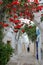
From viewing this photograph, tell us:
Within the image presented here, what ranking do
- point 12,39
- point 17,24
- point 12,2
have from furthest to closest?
point 12,39 → point 17,24 → point 12,2

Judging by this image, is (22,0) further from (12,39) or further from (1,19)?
(12,39)

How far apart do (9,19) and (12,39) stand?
56.4ft

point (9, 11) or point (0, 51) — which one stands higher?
point (9, 11)

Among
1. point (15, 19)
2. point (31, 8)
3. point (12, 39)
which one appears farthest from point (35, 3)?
point (12, 39)

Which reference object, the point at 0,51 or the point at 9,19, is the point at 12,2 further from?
the point at 0,51

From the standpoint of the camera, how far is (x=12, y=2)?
27.5 ft

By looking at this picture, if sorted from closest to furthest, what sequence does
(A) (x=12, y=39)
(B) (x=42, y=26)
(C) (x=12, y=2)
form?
1. (C) (x=12, y=2)
2. (B) (x=42, y=26)
3. (A) (x=12, y=39)

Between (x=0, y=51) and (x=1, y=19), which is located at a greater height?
(x=1, y=19)

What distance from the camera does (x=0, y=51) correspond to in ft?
29.2

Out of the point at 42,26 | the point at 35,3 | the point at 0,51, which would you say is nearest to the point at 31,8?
the point at 35,3

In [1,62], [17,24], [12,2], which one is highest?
[12,2]

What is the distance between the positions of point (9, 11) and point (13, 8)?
0.17m

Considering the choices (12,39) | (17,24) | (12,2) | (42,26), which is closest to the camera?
(12,2)

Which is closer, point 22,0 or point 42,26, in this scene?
point 22,0
